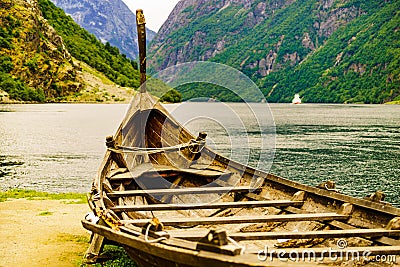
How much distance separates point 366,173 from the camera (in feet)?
113

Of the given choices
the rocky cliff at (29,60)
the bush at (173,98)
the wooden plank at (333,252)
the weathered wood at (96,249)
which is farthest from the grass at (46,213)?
the rocky cliff at (29,60)

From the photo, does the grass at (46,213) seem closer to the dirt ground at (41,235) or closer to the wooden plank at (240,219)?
the dirt ground at (41,235)

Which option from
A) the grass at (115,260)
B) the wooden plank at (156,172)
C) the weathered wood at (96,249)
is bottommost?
the grass at (115,260)

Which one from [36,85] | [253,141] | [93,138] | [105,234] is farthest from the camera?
[36,85]

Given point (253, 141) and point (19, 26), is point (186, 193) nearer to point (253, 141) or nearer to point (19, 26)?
point (253, 141)

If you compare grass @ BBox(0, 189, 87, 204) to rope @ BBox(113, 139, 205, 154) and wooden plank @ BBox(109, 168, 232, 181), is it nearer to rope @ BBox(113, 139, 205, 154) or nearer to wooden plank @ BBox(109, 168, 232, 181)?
wooden plank @ BBox(109, 168, 232, 181)

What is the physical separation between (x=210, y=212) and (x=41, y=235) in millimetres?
5203

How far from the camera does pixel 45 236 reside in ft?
44.1

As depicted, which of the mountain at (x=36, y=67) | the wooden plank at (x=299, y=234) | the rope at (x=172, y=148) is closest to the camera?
the wooden plank at (x=299, y=234)

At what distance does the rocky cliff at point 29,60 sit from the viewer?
168375mm

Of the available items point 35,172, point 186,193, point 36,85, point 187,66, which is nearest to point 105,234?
point 186,193

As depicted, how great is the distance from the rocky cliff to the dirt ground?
15770 centimetres

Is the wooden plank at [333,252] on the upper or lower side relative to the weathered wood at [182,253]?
upper

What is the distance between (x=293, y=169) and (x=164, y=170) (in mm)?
23884
